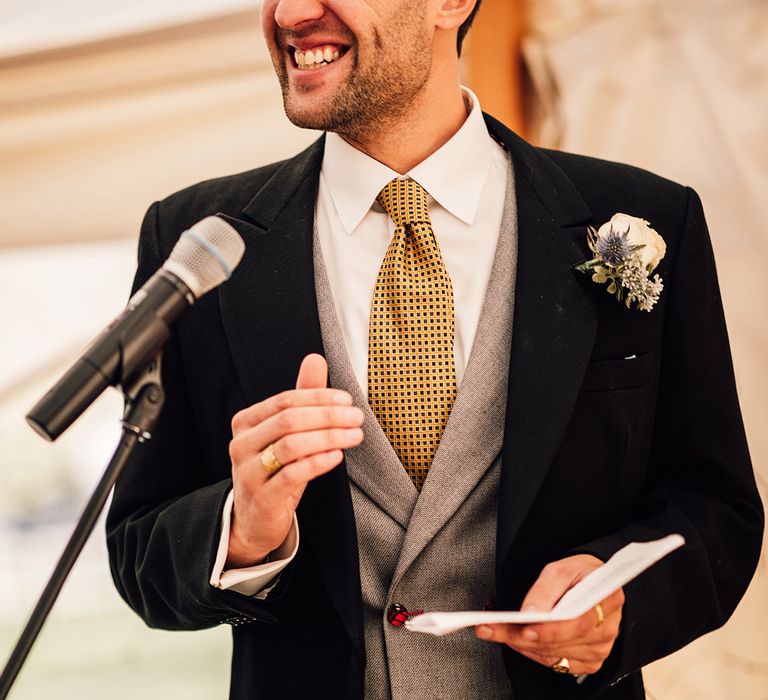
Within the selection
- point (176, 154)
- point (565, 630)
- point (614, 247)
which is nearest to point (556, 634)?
point (565, 630)

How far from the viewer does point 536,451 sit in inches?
54.9

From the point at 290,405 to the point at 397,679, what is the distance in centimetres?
52

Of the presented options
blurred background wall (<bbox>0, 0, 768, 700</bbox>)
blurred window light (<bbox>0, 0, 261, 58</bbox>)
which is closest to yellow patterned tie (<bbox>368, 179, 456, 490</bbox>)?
blurred background wall (<bbox>0, 0, 768, 700</bbox>)

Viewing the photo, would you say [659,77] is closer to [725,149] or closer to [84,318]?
[725,149]

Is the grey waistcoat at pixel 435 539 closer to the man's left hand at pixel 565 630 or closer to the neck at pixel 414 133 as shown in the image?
the man's left hand at pixel 565 630

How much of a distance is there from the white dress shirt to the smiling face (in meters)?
0.09

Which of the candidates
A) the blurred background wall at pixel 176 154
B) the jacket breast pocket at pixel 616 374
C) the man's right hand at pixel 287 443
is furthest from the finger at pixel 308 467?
the blurred background wall at pixel 176 154

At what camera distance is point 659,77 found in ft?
7.48

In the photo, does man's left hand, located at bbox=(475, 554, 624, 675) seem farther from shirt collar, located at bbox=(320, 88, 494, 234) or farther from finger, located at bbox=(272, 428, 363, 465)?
shirt collar, located at bbox=(320, 88, 494, 234)

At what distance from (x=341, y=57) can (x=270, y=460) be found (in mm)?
726

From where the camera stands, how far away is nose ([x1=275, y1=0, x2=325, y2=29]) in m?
1.53

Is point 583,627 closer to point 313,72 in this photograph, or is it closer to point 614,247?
point 614,247

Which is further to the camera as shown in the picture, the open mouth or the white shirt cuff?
the open mouth

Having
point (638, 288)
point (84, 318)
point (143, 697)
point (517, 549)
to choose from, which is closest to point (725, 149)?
point (638, 288)
